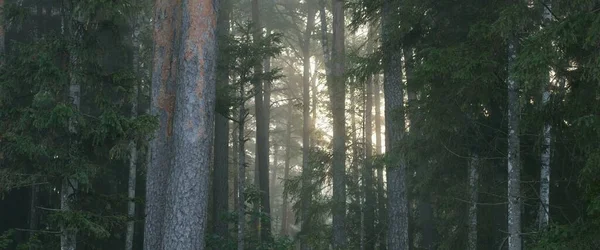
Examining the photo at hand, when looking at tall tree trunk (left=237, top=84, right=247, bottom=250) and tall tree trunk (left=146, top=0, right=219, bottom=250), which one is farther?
tall tree trunk (left=237, top=84, right=247, bottom=250)

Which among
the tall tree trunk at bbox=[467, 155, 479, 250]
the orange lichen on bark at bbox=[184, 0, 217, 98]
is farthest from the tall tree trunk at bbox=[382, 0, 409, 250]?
the orange lichen on bark at bbox=[184, 0, 217, 98]

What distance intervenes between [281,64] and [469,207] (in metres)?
24.6

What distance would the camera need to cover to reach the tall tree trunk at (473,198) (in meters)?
15.4

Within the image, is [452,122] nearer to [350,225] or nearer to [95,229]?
[95,229]

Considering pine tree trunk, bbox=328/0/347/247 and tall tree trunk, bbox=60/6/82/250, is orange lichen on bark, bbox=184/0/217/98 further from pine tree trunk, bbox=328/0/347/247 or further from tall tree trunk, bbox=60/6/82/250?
pine tree trunk, bbox=328/0/347/247

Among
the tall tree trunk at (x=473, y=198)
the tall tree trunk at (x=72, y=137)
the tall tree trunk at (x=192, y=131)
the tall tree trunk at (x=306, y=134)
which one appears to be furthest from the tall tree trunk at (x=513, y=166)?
the tall tree trunk at (x=306, y=134)

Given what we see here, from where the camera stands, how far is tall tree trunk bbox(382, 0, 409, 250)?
49.9ft

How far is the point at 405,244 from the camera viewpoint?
630 inches

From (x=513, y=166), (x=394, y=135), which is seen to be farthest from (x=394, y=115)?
(x=513, y=166)

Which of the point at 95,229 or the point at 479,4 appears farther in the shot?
the point at 479,4

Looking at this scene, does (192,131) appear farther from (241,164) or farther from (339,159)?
(339,159)

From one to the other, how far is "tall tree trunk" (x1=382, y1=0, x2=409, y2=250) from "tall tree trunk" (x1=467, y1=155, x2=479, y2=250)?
146cm

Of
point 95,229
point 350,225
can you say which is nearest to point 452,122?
point 95,229

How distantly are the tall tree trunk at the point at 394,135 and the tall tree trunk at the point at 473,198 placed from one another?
4.79ft
